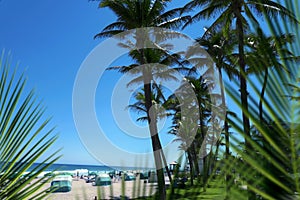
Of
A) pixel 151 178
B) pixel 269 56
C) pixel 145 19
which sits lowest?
pixel 151 178

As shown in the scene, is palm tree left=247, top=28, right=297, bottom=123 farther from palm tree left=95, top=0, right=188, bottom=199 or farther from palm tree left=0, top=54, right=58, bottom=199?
palm tree left=95, top=0, right=188, bottom=199

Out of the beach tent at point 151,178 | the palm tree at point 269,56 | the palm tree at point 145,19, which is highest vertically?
the palm tree at point 145,19

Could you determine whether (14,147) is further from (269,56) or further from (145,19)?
(145,19)

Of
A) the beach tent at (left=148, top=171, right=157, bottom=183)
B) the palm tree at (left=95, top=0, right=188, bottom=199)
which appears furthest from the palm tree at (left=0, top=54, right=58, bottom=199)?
the palm tree at (left=95, top=0, right=188, bottom=199)

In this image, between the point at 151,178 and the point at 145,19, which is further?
the point at 145,19

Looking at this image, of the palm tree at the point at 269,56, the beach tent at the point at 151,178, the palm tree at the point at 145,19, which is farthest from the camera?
the palm tree at the point at 145,19

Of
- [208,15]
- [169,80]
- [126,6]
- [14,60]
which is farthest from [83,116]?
[14,60]

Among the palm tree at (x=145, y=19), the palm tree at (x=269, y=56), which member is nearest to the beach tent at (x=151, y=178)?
the palm tree at (x=269, y=56)

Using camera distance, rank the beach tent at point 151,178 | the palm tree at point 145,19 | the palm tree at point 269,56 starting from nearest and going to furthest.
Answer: the palm tree at point 269,56 → the beach tent at point 151,178 → the palm tree at point 145,19

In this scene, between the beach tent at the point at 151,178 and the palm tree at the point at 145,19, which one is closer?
the beach tent at the point at 151,178

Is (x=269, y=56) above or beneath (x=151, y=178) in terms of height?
above

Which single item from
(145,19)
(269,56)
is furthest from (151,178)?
(145,19)

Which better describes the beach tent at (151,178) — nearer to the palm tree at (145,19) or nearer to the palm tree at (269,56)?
the palm tree at (269,56)

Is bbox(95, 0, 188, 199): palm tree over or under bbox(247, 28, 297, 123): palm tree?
over
